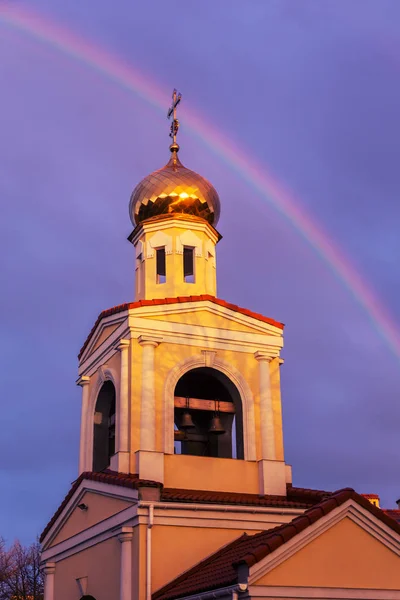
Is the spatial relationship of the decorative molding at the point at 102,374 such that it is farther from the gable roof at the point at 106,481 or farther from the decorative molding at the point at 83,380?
the gable roof at the point at 106,481

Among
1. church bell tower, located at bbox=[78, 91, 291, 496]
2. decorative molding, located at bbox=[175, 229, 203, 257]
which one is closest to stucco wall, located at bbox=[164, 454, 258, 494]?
church bell tower, located at bbox=[78, 91, 291, 496]

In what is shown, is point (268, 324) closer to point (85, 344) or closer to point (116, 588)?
point (85, 344)

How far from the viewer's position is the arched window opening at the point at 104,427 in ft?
67.0

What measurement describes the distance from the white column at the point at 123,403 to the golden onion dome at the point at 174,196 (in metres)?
4.65

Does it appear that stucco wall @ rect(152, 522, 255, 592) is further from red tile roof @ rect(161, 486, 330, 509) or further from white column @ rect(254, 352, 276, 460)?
white column @ rect(254, 352, 276, 460)

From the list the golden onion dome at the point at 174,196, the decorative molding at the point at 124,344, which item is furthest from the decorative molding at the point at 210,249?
the decorative molding at the point at 124,344

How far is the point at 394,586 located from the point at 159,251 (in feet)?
36.0

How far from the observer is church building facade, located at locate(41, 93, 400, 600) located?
14234mm

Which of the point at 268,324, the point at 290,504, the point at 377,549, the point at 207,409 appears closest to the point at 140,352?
the point at 207,409

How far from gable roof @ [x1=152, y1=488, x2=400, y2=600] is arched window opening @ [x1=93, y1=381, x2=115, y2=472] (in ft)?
15.7

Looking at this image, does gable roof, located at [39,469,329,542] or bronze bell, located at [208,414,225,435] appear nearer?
gable roof, located at [39,469,329,542]

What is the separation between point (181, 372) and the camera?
19281mm

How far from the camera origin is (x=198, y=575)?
51.6 ft

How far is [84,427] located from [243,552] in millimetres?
7297
